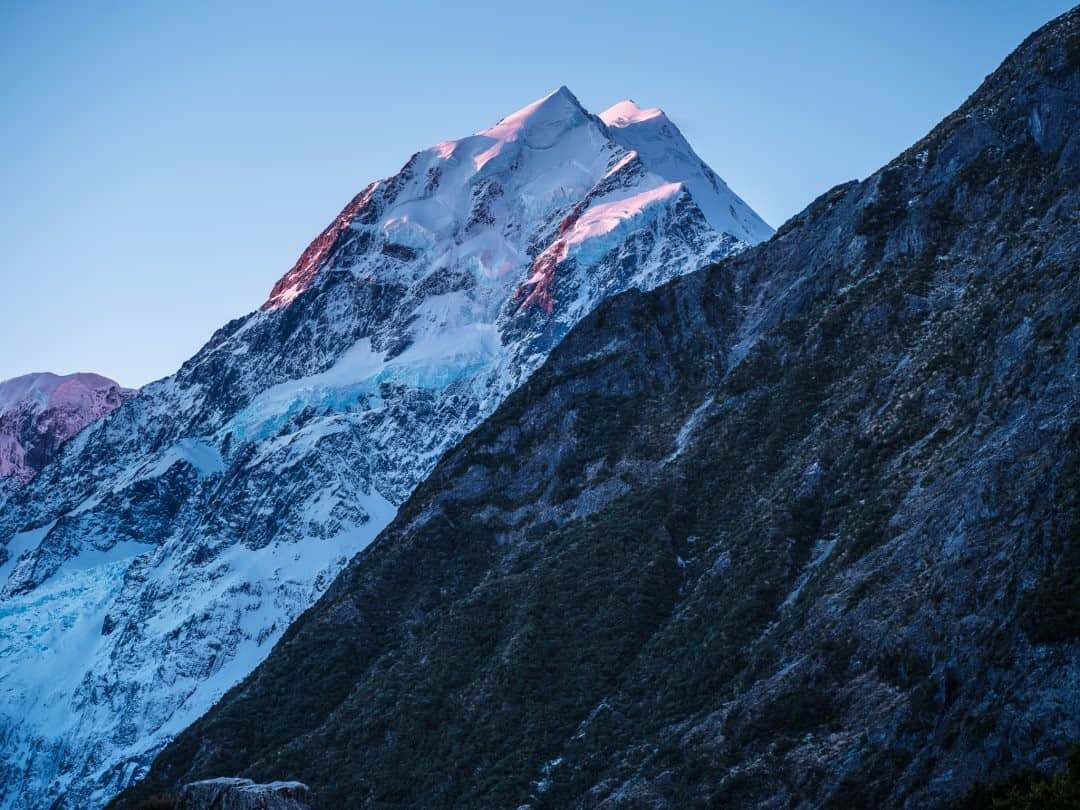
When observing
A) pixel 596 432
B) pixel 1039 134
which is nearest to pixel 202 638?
pixel 596 432

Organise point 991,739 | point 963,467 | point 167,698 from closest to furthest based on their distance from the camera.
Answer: point 991,739 < point 963,467 < point 167,698

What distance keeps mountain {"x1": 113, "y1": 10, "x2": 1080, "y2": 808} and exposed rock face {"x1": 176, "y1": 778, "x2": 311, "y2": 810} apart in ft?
63.0

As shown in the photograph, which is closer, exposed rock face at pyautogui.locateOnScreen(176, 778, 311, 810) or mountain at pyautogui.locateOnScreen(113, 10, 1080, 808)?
exposed rock face at pyautogui.locateOnScreen(176, 778, 311, 810)

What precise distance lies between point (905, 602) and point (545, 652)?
30540 millimetres

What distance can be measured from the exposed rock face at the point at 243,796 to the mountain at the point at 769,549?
1920 cm

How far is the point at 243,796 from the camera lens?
147 ft

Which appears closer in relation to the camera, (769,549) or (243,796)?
(243,796)

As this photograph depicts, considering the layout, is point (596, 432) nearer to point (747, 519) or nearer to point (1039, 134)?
point (747, 519)

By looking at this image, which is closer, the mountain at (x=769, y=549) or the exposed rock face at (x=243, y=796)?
the exposed rock face at (x=243, y=796)

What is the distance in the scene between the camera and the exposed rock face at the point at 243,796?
44.5 m

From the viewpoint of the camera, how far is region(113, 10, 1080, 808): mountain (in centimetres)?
5112

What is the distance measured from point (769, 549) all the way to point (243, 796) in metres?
36.6

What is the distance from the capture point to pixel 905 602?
→ 186ft

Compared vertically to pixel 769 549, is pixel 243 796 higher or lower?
higher
